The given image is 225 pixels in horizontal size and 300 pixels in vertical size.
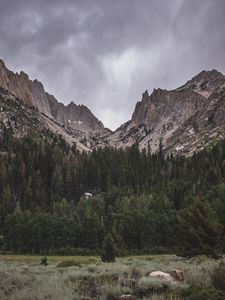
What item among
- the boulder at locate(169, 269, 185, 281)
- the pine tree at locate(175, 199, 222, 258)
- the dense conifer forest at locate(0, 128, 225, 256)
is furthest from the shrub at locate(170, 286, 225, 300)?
the pine tree at locate(175, 199, 222, 258)

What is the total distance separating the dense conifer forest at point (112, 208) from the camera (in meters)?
70.8

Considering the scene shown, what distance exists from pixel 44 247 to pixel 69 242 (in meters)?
6.04

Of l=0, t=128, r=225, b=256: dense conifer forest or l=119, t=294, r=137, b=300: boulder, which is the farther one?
l=0, t=128, r=225, b=256: dense conifer forest

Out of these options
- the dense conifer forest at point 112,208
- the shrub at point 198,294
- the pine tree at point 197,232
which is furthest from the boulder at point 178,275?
the pine tree at point 197,232

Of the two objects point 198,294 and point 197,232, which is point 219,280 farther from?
point 197,232

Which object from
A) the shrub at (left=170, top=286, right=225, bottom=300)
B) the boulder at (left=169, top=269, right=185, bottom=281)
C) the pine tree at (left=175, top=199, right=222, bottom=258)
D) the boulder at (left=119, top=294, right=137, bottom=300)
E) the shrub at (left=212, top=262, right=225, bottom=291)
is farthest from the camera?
the pine tree at (left=175, top=199, right=222, bottom=258)

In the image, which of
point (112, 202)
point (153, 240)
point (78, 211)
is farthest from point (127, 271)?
point (112, 202)

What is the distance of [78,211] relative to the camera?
411 ft

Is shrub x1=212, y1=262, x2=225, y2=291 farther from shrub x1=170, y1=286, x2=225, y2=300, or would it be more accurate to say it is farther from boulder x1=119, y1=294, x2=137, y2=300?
boulder x1=119, y1=294, x2=137, y2=300

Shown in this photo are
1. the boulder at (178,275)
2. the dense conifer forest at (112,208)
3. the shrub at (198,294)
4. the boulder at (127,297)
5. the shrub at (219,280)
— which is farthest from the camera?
the dense conifer forest at (112,208)

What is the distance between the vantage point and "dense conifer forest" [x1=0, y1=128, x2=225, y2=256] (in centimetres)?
7084

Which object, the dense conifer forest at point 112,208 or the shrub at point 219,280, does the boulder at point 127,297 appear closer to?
the shrub at point 219,280

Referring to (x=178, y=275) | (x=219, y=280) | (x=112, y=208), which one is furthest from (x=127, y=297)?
(x=112, y=208)

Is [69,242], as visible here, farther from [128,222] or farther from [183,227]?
[183,227]
